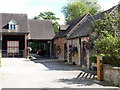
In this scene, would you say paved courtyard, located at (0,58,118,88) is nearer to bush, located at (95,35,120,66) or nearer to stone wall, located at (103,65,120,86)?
stone wall, located at (103,65,120,86)

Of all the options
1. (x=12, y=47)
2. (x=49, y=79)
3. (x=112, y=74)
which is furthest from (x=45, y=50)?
(x=112, y=74)

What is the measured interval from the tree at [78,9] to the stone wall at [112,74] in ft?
118

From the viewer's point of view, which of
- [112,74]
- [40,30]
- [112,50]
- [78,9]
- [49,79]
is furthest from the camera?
[78,9]

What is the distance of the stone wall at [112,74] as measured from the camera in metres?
8.82

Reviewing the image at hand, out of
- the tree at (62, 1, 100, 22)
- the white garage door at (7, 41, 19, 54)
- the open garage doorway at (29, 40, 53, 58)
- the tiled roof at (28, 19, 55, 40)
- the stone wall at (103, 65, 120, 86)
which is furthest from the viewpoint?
the tree at (62, 1, 100, 22)

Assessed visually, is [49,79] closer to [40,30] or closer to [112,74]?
[112,74]

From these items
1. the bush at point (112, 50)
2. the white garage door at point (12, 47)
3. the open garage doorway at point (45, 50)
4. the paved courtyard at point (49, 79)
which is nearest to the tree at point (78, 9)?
the open garage doorway at point (45, 50)

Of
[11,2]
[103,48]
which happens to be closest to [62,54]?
[103,48]

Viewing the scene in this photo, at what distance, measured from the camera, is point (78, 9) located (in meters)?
45.4

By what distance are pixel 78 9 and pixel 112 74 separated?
37273 mm

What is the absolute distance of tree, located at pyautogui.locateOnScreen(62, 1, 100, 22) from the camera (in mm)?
45188

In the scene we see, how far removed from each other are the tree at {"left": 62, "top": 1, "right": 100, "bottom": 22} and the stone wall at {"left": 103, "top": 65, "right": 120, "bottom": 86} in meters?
35.9

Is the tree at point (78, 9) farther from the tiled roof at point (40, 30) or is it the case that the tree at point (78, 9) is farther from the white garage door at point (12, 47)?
the white garage door at point (12, 47)

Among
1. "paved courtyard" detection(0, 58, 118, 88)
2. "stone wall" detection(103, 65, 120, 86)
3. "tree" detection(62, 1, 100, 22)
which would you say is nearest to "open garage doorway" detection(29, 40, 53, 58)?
"tree" detection(62, 1, 100, 22)
